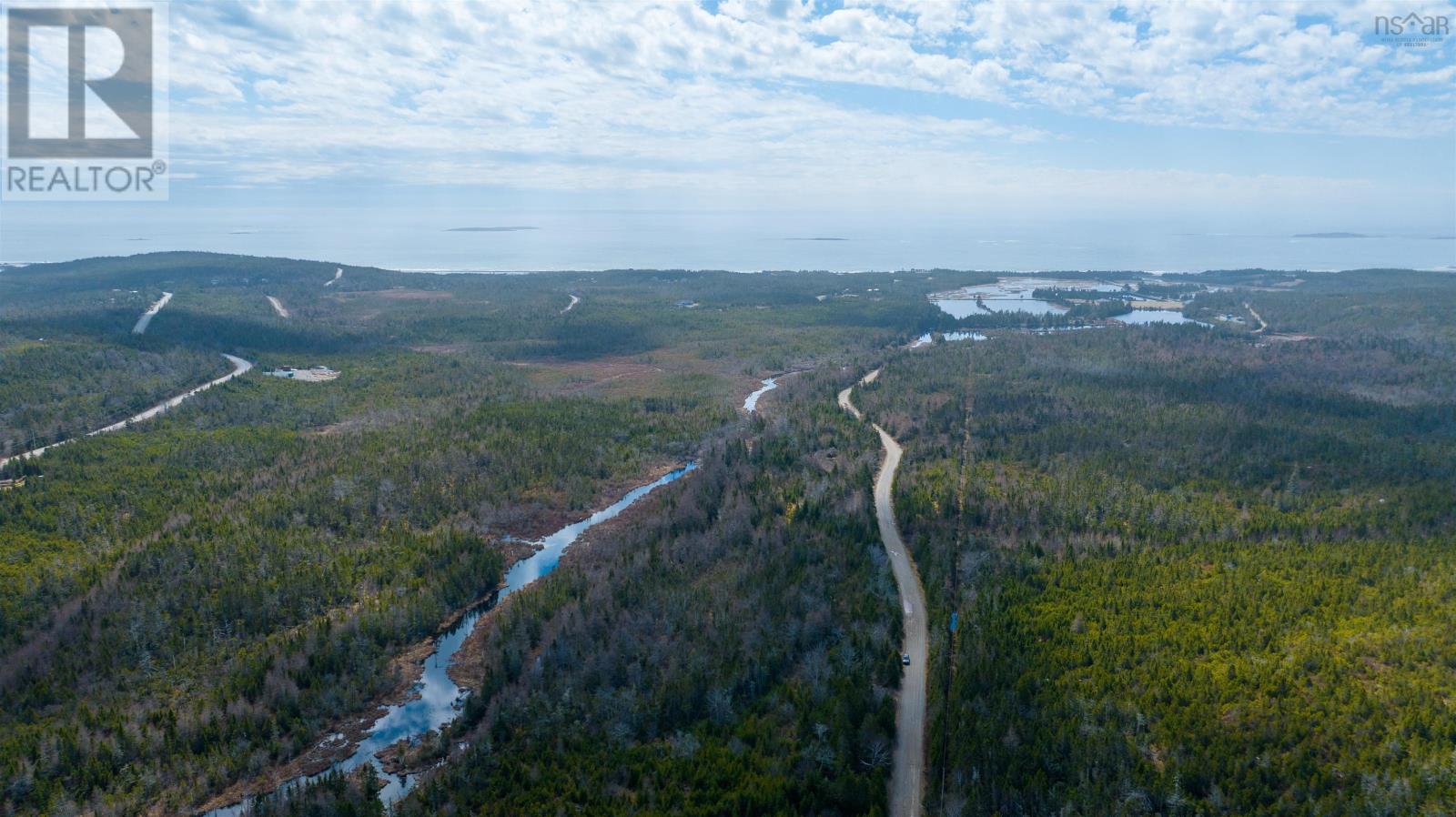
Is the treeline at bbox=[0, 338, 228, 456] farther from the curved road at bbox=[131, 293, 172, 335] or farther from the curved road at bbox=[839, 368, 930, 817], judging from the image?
the curved road at bbox=[839, 368, 930, 817]

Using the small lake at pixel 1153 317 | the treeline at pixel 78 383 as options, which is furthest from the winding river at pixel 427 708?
the small lake at pixel 1153 317

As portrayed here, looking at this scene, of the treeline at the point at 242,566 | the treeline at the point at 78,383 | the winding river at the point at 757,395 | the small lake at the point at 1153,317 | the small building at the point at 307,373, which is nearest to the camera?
the treeline at the point at 242,566

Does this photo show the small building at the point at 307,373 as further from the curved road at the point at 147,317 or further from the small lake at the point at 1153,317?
the small lake at the point at 1153,317

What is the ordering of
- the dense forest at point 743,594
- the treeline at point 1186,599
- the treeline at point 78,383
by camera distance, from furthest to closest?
the treeline at point 78,383
the dense forest at point 743,594
the treeline at point 1186,599

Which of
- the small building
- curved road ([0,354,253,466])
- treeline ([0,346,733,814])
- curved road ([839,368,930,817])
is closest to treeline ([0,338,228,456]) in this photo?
curved road ([0,354,253,466])

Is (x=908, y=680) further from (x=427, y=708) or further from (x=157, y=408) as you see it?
(x=157, y=408)

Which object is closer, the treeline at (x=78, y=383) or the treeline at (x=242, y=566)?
the treeline at (x=242, y=566)

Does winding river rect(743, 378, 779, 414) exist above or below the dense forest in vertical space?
above
